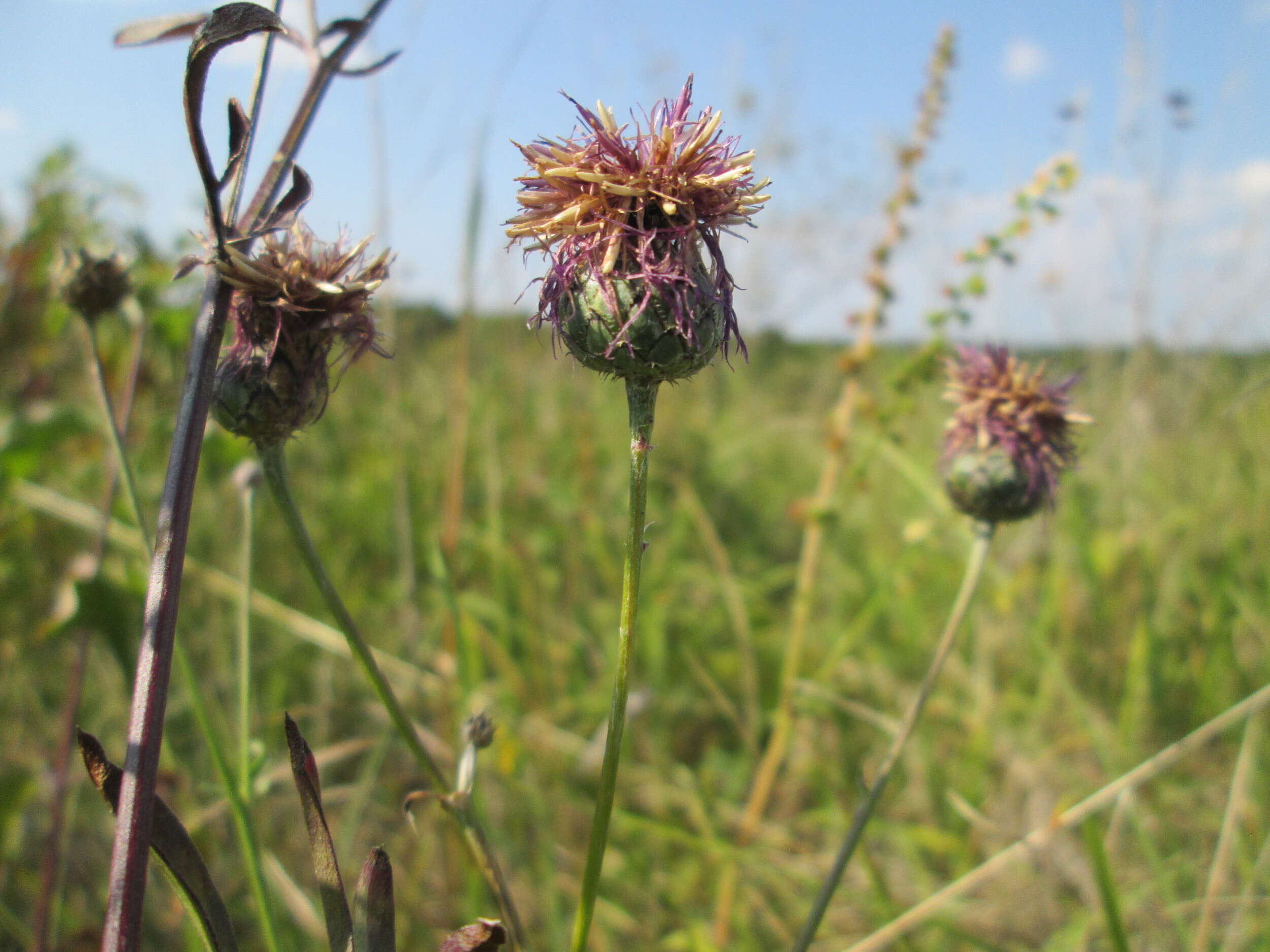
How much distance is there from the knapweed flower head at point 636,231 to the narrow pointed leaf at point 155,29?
367 millimetres

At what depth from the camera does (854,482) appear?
283 cm

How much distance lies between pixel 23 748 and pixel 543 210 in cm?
277

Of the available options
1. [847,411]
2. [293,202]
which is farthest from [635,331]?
[847,411]

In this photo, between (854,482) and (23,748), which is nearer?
(23,748)

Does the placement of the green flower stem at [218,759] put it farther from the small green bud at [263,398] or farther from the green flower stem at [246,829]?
the small green bud at [263,398]

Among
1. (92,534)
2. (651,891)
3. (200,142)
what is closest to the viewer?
(200,142)

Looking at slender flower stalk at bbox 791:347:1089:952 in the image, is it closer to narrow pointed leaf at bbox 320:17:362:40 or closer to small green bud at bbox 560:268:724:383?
small green bud at bbox 560:268:724:383

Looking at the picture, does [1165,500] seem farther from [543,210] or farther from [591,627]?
[543,210]

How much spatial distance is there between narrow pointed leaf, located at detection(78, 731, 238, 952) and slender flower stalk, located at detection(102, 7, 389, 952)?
0.11 ft

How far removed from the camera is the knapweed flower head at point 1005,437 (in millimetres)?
1633

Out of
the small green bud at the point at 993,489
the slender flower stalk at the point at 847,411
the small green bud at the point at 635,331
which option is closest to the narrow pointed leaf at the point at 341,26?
the small green bud at the point at 635,331

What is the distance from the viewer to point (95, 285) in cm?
135

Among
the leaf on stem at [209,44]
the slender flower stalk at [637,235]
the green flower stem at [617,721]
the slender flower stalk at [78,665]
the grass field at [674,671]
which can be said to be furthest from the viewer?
the grass field at [674,671]

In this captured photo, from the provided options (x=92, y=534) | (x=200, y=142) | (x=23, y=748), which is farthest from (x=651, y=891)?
(x=92, y=534)
